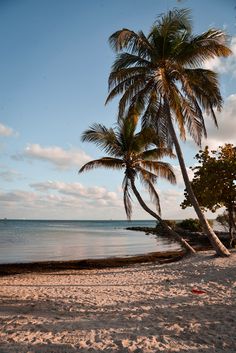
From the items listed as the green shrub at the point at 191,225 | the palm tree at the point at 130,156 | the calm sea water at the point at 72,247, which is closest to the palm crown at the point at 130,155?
the palm tree at the point at 130,156

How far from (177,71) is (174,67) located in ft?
0.79

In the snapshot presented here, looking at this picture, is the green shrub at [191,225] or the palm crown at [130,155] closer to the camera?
the palm crown at [130,155]

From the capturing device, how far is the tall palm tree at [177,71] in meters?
15.2

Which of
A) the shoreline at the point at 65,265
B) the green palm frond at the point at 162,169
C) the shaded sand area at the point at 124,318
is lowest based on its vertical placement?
the shoreline at the point at 65,265

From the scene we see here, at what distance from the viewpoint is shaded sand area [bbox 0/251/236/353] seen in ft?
19.1

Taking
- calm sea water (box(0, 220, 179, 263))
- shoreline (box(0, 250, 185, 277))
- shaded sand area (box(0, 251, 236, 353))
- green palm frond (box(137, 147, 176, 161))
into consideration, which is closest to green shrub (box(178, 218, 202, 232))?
calm sea water (box(0, 220, 179, 263))

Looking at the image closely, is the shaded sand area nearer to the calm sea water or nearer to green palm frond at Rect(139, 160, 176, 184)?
green palm frond at Rect(139, 160, 176, 184)

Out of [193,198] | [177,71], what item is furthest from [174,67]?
[193,198]

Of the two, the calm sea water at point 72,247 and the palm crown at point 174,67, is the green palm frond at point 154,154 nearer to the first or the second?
the palm crown at point 174,67

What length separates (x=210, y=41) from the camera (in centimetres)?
1514

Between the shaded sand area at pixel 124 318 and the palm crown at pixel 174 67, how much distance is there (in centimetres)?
777

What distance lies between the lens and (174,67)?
14992mm

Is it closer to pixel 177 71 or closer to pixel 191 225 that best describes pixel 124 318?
pixel 177 71

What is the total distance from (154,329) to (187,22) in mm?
13826
